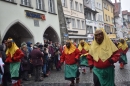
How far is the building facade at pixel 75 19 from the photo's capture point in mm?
27770

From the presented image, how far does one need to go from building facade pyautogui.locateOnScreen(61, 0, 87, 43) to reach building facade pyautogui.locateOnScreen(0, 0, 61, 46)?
594 cm

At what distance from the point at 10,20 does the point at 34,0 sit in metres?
4.01

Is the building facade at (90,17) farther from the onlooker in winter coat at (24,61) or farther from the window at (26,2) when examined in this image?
the onlooker in winter coat at (24,61)

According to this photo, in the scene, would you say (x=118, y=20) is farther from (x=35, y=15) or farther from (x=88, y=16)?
(x=35, y=15)

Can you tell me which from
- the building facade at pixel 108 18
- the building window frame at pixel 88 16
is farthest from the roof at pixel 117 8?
the building window frame at pixel 88 16

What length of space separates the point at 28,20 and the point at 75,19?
14.3m

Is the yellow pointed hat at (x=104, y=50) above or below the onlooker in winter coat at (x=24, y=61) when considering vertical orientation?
above

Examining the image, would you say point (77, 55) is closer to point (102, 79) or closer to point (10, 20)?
point (102, 79)

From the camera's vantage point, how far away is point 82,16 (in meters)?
33.2

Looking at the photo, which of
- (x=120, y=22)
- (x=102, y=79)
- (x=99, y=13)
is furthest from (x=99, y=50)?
(x=120, y=22)

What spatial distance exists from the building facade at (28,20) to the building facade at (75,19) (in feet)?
19.5

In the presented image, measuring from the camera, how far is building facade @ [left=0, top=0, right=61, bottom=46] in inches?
577

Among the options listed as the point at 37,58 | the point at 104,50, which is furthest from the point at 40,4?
the point at 104,50

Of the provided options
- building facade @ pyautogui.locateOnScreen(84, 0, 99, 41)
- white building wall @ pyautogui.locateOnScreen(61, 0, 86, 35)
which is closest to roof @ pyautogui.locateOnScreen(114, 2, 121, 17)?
building facade @ pyautogui.locateOnScreen(84, 0, 99, 41)
